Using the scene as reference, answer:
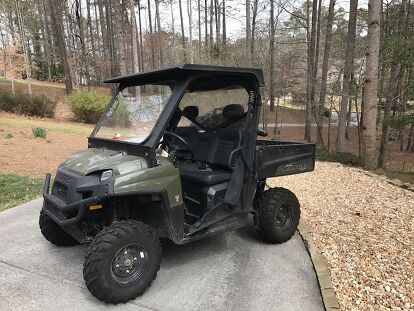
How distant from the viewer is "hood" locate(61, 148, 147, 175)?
285 centimetres

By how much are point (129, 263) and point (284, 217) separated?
1.99 m

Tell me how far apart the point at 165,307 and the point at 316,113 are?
13750mm

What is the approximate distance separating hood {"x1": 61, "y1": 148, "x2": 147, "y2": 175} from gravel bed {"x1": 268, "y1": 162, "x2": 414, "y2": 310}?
2058 mm

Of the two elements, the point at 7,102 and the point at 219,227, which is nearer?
the point at 219,227

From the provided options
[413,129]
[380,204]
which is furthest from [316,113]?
[380,204]

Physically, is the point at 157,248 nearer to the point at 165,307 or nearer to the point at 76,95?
the point at 165,307

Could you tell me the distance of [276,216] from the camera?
12.7ft

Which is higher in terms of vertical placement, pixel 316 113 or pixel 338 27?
pixel 338 27

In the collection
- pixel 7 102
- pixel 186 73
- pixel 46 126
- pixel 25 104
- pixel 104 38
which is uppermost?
pixel 104 38

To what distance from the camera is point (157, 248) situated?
2.87 meters

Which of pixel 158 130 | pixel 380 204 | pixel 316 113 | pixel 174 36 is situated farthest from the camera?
pixel 174 36

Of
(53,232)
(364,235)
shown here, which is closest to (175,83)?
(53,232)

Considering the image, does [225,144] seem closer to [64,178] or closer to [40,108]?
[64,178]

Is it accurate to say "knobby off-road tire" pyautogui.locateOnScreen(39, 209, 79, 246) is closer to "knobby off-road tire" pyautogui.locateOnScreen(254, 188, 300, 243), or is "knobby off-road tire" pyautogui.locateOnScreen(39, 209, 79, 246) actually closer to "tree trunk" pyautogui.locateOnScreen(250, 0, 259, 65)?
"knobby off-road tire" pyautogui.locateOnScreen(254, 188, 300, 243)
